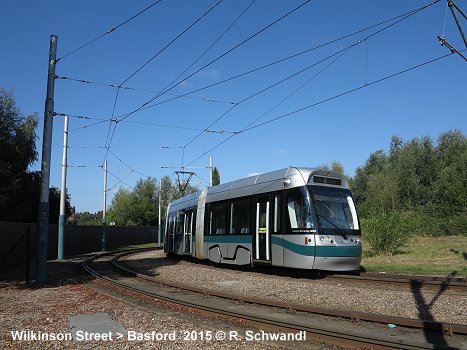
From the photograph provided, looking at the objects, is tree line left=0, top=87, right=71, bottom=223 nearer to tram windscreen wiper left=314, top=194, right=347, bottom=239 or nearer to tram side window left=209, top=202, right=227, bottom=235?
tram side window left=209, top=202, right=227, bottom=235

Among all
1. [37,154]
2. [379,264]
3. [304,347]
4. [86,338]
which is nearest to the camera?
→ [304,347]

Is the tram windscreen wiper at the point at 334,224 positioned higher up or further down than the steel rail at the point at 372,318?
higher up

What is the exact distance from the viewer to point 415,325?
7.82 metres

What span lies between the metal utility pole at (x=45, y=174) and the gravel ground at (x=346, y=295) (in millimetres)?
4427

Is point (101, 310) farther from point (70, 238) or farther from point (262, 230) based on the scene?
point (70, 238)

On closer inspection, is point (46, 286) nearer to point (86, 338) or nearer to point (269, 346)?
point (86, 338)

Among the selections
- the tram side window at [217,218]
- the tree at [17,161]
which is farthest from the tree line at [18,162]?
the tram side window at [217,218]

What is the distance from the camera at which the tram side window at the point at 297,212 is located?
1452 centimetres

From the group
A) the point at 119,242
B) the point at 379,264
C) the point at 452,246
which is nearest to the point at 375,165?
the point at 119,242

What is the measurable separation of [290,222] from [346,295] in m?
3.82

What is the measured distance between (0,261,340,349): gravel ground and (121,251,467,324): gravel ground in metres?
2.86

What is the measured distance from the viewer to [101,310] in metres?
9.98

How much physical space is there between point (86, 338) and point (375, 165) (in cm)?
6458

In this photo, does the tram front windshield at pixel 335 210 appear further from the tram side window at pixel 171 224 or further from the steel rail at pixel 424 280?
the tram side window at pixel 171 224
